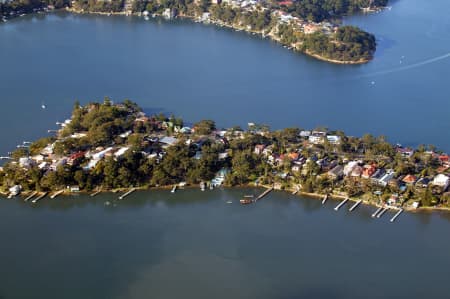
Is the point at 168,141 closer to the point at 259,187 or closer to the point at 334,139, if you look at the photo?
the point at 259,187

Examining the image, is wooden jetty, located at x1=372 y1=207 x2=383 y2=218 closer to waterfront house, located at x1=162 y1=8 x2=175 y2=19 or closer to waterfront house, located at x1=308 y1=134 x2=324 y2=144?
waterfront house, located at x1=308 y1=134 x2=324 y2=144

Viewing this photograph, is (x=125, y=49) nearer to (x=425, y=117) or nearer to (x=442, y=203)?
(x=425, y=117)

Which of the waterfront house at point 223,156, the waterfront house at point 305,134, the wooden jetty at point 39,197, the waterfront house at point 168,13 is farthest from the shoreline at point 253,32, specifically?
the wooden jetty at point 39,197

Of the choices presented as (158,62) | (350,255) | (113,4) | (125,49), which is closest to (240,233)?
(350,255)

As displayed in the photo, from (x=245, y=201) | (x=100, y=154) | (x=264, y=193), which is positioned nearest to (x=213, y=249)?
(x=245, y=201)

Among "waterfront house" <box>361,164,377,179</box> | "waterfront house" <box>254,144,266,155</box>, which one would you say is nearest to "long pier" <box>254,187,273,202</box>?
"waterfront house" <box>254,144,266,155</box>
